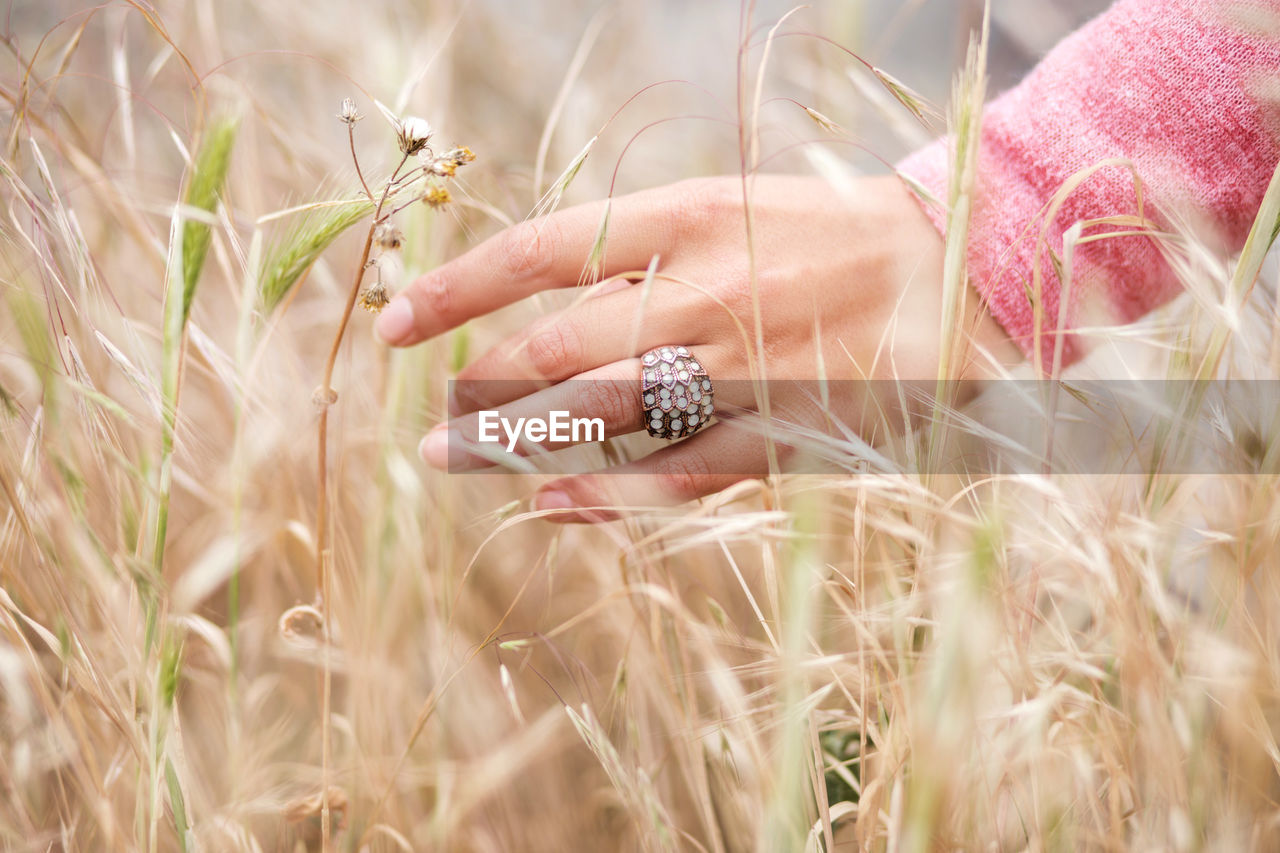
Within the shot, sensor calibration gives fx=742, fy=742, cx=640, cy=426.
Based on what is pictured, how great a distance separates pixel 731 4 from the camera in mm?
1199

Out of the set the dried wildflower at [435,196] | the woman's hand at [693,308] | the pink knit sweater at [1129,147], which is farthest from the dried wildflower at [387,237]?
the pink knit sweater at [1129,147]

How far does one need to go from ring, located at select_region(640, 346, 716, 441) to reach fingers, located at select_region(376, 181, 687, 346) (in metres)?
0.10

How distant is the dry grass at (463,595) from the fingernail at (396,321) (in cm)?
7

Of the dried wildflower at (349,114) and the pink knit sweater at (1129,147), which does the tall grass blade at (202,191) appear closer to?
the dried wildflower at (349,114)

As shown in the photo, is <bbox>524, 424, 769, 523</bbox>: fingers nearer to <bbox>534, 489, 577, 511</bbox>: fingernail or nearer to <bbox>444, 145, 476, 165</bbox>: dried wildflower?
<bbox>534, 489, 577, 511</bbox>: fingernail

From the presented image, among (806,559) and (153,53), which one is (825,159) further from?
(153,53)

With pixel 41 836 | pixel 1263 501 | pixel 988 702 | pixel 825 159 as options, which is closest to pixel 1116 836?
pixel 988 702

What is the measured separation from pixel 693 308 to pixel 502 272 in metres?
0.15

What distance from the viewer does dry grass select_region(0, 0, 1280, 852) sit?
39 centimetres

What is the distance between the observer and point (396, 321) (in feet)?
1.82

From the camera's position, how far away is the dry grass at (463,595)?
0.39 metres

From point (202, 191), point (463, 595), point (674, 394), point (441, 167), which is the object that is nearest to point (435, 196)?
point (441, 167)

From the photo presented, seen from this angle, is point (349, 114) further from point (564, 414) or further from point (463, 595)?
point (463, 595)

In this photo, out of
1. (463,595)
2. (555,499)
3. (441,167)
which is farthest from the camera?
(463,595)
